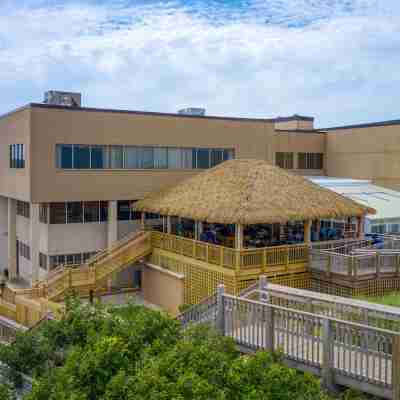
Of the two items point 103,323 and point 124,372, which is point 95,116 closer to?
point 103,323

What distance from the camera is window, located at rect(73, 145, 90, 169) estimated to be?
89.5 feet

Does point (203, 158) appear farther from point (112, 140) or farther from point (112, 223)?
point (112, 223)

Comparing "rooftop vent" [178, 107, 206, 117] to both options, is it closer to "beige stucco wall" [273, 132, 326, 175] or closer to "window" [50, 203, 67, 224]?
"beige stucco wall" [273, 132, 326, 175]

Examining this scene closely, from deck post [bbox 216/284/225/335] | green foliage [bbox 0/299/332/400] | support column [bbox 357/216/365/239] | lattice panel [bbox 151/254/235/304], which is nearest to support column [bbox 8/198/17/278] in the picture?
lattice panel [bbox 151/254/235/304]

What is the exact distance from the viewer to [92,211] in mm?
28625

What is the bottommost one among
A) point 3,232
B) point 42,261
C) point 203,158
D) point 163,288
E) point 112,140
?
point 163,288

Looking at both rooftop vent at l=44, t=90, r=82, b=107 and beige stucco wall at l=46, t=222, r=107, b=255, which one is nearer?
beige stucco wall at l=46, t=222, r=107, b=255

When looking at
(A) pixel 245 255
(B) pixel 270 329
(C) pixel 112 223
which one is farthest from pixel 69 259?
(B) pixel 270 329

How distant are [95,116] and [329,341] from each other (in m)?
19.3

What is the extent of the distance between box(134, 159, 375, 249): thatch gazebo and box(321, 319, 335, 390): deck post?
9.98 metres

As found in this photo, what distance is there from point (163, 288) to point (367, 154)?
19.5 meters

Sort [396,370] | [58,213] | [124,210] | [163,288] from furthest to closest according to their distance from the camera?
1. [124,210]
2. [58,213]
3. [163,288]
4. [396,370]

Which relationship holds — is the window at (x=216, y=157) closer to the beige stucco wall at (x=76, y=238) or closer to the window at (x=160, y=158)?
the window at (x=160, y=158)

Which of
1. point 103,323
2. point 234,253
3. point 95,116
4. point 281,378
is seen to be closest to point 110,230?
point 95,116
